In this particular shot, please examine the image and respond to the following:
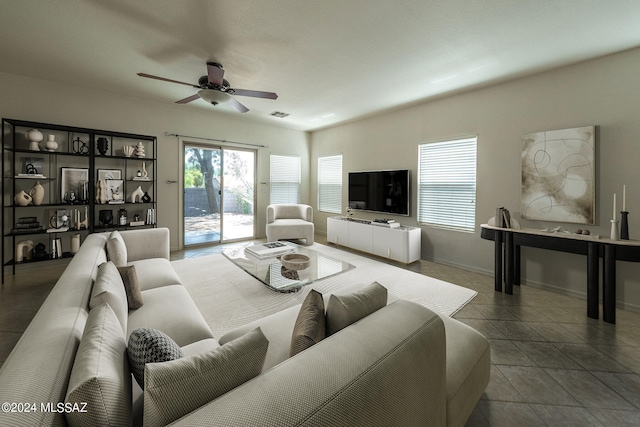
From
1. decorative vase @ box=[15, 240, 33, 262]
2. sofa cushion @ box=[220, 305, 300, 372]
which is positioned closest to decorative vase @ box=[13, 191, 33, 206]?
decorative vase @ box=[15, 240, 33, 262]

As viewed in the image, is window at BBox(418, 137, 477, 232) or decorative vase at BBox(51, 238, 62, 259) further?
window at BBox(418, 137, 477, 232)

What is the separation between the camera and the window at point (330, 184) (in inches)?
251

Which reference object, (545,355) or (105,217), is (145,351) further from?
(105,217)

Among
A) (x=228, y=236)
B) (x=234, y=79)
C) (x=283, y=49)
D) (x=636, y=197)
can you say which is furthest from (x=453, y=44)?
(x=228, y=236)

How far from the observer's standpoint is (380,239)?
15.3 feet

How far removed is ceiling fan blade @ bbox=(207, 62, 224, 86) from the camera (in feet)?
10.1

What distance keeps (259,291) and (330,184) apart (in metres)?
3.99

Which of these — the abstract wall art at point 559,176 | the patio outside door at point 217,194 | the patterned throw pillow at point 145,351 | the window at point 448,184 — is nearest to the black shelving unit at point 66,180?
the patio outside door at point 217,194

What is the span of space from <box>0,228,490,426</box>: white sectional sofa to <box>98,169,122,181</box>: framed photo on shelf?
12.1 feet

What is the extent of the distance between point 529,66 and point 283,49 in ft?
9.69

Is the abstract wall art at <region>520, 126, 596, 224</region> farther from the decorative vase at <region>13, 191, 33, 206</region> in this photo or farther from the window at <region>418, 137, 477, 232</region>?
the decorative vase at <region>13, 191, 33, 206</region>

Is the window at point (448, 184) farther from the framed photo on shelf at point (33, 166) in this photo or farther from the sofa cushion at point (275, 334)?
the framed photo on shelf at point (33, 166)

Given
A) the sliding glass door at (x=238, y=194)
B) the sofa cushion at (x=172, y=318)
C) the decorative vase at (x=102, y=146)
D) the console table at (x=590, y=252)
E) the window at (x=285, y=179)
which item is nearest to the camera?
the sofa cushion at (x=172, y=318)

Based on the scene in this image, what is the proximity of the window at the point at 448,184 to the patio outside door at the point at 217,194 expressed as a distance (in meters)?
3.81
